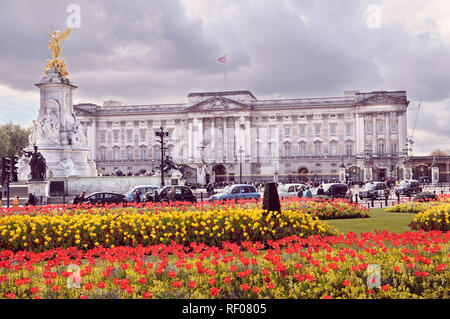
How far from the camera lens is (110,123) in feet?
311

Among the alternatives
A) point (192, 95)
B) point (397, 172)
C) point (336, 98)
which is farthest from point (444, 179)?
point (192, 95)

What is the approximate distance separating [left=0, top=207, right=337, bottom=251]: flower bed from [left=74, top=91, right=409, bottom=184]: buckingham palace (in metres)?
70.7

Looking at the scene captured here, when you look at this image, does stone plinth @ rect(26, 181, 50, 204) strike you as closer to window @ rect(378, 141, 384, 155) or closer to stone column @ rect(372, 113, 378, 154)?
stone column @ rect(372, 113, 378, 154)

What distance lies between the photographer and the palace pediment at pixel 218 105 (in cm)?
8838

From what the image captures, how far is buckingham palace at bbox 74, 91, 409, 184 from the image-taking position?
8538 cm

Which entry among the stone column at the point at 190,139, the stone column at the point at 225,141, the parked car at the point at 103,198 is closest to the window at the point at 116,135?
the stone column at the point at 190,139

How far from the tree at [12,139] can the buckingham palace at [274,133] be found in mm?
11634

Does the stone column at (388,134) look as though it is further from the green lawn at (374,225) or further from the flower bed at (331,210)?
the green lawn at (374,225)

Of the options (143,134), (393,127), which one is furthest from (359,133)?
(143,134)

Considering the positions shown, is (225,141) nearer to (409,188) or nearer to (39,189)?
(409,188)

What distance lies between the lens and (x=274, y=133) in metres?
89.7

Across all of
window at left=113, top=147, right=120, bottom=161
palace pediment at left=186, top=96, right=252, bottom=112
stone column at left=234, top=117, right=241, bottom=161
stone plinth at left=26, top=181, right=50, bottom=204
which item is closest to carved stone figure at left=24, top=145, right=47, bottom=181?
stone plinth at left=26, top=181, right=50, bottom=204

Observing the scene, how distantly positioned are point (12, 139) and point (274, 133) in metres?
43.9
